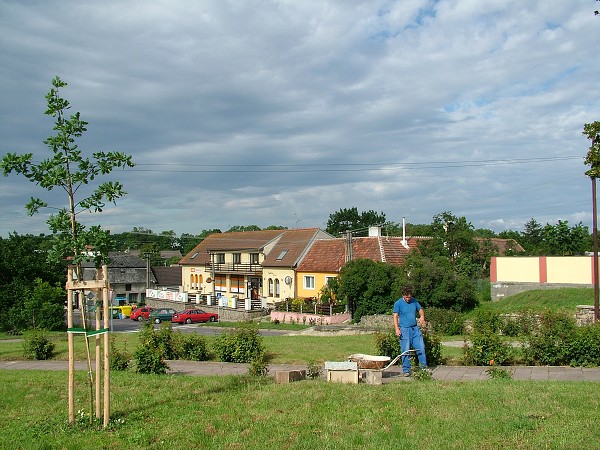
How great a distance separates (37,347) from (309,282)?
32.2m

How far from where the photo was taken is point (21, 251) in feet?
126

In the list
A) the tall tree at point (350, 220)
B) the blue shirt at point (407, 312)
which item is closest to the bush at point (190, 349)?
the blue shirt at point (407, 312)

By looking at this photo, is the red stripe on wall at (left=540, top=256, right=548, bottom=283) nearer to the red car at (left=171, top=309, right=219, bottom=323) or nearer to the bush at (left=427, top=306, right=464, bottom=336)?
the bush at (left=427, top=306, right=464, bottom=336)

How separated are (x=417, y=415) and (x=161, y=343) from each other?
20.9 feet

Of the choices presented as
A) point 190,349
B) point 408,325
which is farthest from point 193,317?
point 408,325

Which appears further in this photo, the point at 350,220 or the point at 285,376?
the point at 350,220

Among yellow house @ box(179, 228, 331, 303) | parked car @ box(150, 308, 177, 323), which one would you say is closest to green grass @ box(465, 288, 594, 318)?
yellow house @ box(179, 228, 331, 303)

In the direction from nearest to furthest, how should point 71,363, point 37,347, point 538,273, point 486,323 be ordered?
point 71,363 → point 486,323 → point 37,347 → point 538,273

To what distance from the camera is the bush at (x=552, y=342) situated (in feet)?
38.8

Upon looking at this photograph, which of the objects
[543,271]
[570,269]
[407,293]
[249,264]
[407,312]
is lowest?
[407,312]

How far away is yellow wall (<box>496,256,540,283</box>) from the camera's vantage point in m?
33.1

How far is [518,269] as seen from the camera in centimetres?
3359

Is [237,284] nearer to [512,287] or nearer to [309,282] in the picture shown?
[309,282]

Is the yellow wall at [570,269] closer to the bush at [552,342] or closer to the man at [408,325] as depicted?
the bush at [552,342]
